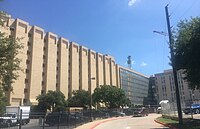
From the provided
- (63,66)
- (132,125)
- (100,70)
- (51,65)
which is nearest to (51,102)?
(51,65)

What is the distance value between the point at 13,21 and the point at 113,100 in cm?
3933

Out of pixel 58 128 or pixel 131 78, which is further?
pixel 131 78

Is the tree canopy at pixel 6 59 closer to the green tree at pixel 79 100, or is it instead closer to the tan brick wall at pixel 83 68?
the green tree at pixel 79 100

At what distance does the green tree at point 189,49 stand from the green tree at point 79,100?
70475mm

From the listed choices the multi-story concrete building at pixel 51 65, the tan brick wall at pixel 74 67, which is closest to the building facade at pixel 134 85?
the multi-story concrete building at pixel 51 65

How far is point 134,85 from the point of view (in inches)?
Result: 6235

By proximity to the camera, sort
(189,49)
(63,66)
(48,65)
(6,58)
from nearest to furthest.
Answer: (6,58) → (189,49) → (48,65) → (63,66)

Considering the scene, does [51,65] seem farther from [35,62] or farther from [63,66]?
[35,62]

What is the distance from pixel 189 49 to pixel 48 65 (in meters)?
75.5

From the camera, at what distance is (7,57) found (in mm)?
18359

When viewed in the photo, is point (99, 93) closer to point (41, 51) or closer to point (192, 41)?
point (41, 51)

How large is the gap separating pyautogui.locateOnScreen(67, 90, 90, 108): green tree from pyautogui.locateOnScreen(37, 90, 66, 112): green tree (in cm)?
987

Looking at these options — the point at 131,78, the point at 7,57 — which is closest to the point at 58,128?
the point at 7,57

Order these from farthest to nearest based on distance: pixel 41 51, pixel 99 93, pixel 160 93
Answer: pixel 160 93 → pixel 99 93 → pixel 41 51
